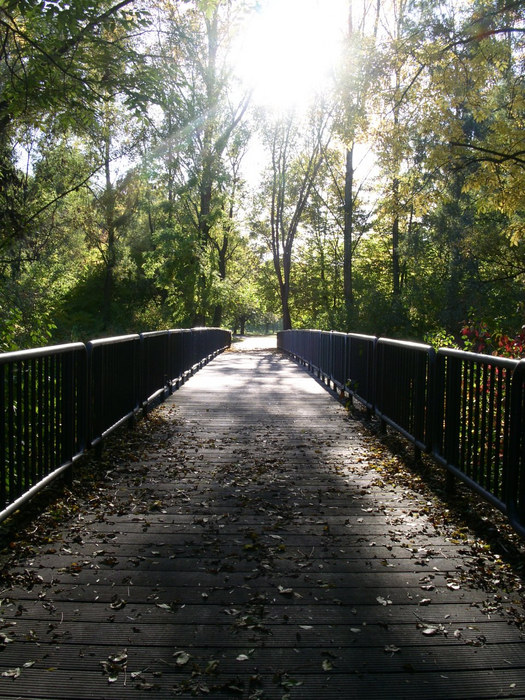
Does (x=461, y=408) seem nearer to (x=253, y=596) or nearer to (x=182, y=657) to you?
(x=253, y=596)

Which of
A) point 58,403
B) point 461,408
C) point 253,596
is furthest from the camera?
point 461,408

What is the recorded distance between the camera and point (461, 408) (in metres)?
4.80

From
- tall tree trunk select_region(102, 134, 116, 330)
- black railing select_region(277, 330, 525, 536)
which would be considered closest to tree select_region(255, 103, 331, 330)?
tall tree trunk select_region(102, 134, 116, 330)

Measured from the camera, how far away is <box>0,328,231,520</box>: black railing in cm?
368

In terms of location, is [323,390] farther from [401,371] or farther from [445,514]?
[445,514]

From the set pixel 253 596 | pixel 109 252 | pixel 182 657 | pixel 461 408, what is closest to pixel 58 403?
pixel 253 596

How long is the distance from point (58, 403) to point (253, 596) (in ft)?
7.46

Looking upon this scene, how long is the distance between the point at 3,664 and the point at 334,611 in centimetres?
152

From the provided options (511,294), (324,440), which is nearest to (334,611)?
(324,440)

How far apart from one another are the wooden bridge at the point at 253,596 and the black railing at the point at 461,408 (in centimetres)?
44

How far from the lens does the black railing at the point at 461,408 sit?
3.59 meters

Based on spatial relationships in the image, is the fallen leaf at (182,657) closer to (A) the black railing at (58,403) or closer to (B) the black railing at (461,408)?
(A) the black railing at (58,403)

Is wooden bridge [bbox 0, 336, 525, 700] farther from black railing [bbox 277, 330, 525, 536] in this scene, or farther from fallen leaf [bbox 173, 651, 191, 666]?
black railing [bbox 277, 330, 525, 536]

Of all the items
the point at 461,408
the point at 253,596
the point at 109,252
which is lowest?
the point at 253,596
